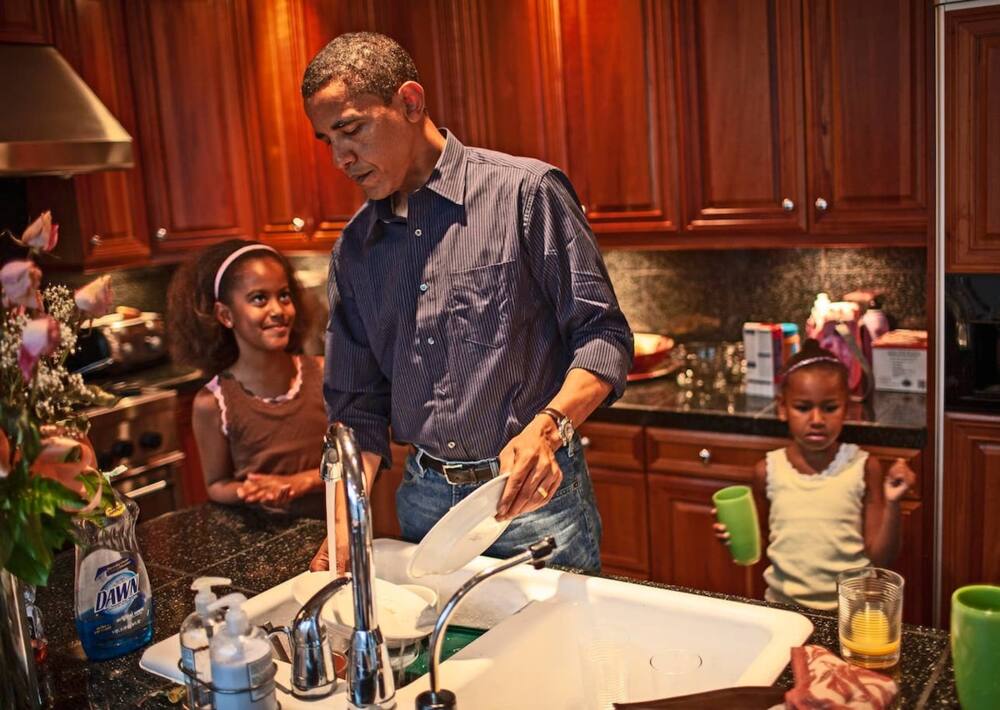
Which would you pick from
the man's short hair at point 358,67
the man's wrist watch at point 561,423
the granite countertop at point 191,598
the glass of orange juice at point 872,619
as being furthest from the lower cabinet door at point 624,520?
the glass of orange juice at point 872,619

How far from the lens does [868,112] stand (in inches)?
107

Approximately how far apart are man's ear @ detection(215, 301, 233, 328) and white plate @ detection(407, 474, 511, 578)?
1251 millimetres

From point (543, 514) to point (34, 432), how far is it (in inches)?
37.9

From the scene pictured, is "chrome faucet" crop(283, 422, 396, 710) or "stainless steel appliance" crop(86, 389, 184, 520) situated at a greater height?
"chrome faucet" crop(283, 422, 396, 710)

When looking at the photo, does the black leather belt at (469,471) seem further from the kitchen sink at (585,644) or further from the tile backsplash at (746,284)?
the tile backsplash at (746,284)

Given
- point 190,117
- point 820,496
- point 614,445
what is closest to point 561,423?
point 820,496

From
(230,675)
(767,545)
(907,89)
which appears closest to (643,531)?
(767,545)

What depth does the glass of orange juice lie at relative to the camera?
123 centimetres

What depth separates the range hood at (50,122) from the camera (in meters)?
3.13

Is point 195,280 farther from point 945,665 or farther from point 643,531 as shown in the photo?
point 945,665

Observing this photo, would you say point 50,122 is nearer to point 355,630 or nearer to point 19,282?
point 19,282

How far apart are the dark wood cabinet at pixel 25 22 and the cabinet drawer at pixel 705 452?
229cm

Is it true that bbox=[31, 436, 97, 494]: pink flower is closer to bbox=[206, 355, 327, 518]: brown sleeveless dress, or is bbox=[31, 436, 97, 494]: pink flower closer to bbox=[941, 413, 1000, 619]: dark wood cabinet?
bbox=[206, 355, 327, 518]: brown sleeveless dress

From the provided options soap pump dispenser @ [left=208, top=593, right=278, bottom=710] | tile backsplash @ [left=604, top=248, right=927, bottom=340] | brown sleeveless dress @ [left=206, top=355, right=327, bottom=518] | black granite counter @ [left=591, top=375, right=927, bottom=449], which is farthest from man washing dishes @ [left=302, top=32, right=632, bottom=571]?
tile backsplash @ [left=604, top=248, right=927, bottom=340]
